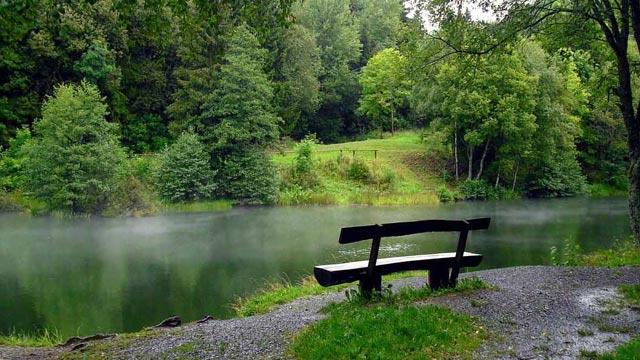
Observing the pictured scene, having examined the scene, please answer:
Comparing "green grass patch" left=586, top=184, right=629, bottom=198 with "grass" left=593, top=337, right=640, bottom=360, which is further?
"green grass patch" left=586, top=184, right=629, bottom=198

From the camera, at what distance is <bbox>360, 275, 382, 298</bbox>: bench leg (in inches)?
337

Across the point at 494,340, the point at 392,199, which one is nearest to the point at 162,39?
the point at 494,340

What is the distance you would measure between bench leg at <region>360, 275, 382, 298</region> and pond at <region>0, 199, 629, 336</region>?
6.30 m

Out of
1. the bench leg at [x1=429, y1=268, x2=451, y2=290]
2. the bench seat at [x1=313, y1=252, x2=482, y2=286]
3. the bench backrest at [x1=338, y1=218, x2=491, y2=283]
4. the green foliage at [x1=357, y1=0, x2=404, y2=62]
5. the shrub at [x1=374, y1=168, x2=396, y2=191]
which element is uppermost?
the green foliage at [x1=357, y1=0, x2=404, y2=62]

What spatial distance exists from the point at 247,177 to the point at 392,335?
31.8 metres

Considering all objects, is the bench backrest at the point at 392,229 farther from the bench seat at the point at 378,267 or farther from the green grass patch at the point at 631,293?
the green grass patch at the point at 631,293

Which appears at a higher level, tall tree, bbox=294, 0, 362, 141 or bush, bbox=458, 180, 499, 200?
tall tree, bbox=294, 0, 362, 141

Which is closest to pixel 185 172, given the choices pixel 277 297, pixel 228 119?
pixel 228 119

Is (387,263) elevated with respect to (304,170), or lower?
elevated

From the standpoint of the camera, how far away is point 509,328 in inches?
287

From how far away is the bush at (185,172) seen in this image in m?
36.2

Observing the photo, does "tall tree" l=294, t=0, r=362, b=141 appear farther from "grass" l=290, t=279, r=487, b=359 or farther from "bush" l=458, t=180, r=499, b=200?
"grass" l=290, t=279, r=487, b=359

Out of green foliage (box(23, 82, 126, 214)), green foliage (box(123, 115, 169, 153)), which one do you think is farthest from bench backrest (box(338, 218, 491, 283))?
green foliage (box(123, 115, 169, 153))

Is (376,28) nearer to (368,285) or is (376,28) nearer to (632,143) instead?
(632,143)
